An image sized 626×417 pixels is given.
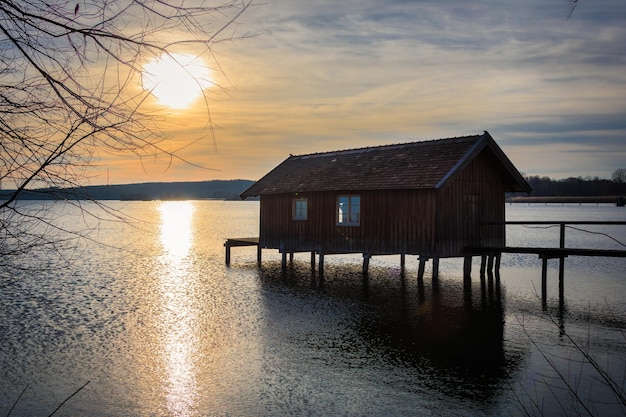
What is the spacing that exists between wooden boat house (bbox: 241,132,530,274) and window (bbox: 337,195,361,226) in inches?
2.0

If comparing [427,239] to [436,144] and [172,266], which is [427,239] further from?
[172,266]

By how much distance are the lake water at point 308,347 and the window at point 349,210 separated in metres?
3.10

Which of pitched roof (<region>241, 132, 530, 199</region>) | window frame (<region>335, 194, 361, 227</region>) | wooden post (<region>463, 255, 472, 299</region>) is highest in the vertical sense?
pitched roof (<region>241, 132, 530, 199</region>)

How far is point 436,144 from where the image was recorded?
28875 millimetres

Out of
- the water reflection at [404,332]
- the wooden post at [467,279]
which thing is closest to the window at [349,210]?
the water reflection at [404,332]

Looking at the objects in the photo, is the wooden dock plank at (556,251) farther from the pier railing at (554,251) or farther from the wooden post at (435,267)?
the wooden post at (435,267)

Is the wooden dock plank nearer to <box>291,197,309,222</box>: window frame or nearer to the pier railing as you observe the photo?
the pier railing

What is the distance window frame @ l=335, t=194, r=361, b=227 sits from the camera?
2917cm

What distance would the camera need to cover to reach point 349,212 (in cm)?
2952

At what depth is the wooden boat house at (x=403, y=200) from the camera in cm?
2645

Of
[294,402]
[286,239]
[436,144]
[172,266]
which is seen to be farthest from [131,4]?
[172,266]

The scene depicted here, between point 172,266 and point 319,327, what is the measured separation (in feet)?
79.1

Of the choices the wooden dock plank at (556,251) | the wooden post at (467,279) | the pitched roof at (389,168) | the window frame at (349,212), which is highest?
the pitched roof at (389,168)

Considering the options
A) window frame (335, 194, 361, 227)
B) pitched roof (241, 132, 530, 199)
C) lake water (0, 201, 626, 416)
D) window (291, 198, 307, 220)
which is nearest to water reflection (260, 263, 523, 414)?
lake water (0, 201, 626, 416)
